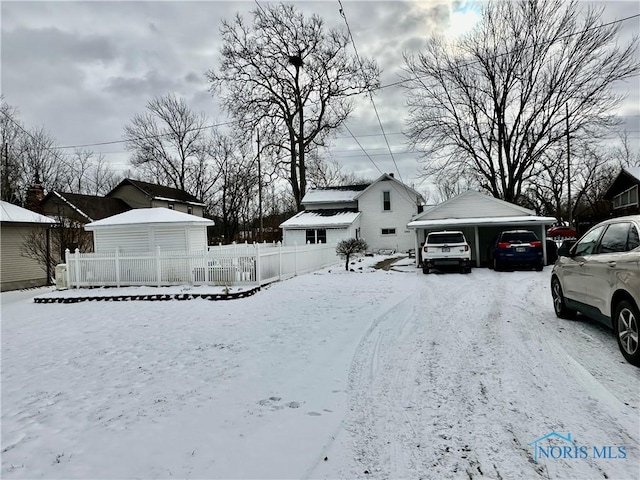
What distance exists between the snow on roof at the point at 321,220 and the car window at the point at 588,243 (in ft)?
74.0

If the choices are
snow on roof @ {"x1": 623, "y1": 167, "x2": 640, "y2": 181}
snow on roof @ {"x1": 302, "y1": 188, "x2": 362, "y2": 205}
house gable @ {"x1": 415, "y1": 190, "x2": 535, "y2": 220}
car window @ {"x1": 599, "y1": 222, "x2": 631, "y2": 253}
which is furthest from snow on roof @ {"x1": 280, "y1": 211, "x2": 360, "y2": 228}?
car window @ {"x1": 599, "y1": 222, "x2": 631, "y2": 253}

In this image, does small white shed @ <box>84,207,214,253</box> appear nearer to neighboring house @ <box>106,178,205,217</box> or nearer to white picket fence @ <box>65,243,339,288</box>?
white picket fence @ <box>65,243,339,288</box>

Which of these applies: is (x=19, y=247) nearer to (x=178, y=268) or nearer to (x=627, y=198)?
(x=178, y=268)

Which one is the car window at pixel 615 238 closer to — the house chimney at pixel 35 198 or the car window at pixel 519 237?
the car window at pixel 519 237

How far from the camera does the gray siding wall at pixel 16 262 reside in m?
16.7

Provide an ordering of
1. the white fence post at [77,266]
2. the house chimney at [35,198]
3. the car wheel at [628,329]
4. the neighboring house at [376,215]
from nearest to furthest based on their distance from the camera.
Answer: the car wheel at [628,329]
the white fence post at [77,266]
the house chimney at [35,198]
the neighboring house at [376,215]

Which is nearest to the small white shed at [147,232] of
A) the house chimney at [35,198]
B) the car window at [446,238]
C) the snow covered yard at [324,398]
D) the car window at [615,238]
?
the snow covered yard at [324,398]

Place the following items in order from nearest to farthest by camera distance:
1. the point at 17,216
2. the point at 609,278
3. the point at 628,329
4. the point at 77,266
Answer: the point at 628,329, the point at 609,278, the point at 77,266, the point at 17,216

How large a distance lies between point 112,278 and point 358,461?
45.1ft

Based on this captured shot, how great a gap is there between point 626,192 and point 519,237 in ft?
62.2

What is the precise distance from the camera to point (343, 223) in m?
28.8

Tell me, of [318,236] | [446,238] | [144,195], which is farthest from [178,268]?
[144,195]

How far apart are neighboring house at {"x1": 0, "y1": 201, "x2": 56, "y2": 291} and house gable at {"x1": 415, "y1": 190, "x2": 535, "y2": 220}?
1887 centimetres

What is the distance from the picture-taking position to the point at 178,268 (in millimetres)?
13414
